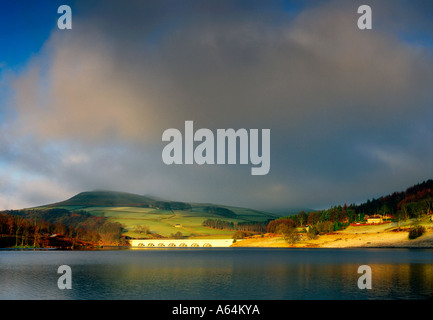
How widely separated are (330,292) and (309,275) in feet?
74.4

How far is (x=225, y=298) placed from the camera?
52875 millimetres
